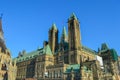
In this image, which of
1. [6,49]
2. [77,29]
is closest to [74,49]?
[77,29]

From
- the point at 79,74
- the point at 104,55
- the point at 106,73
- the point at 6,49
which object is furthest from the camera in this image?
Result: the point at 104,55

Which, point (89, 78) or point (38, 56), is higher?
point (38, 56)

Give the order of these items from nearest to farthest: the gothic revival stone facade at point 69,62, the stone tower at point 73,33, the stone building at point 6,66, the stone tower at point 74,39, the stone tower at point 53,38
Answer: the gothic revival stone facade at point 69,62 < the stone building at point 6,66 < the stone tower at point 74,39 < the stone tower at point 73,33 < the stone tower at point 53,38

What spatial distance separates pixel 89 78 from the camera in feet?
284

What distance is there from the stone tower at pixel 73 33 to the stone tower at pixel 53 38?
59.2 feet

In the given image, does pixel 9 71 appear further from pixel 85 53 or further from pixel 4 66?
pixel 85 53

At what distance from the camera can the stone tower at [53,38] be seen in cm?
13027

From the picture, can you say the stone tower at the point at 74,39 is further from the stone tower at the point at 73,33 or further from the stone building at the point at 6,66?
the stone building at the point at 6,66

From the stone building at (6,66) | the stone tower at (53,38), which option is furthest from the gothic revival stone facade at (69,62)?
the stone building at (6,66)

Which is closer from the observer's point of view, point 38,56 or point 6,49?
point 6,49

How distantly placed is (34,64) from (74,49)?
30.5 m

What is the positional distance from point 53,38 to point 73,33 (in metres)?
22.0

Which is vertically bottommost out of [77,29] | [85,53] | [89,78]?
[89,78]

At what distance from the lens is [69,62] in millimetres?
111625
